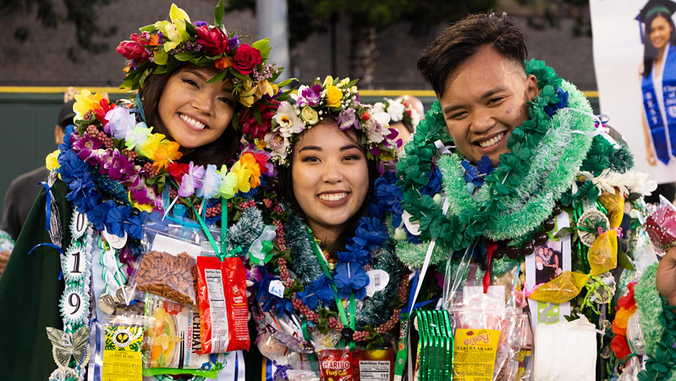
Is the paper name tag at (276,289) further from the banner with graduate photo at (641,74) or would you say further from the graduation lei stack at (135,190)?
the banner with graduate photo at (641,74)

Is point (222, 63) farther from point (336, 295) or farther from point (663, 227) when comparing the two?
point (663, 227)

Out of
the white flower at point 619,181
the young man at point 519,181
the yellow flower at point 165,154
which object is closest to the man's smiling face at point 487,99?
the young man at point 519,181

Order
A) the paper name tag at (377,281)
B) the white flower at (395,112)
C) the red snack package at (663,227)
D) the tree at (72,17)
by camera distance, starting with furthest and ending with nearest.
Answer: the tree at (72,17)
the white flower at (395,112)
the paper name tag at (377,281)
the red snack package at (663,227)

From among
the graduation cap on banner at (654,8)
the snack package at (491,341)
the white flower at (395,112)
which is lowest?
the snack package at (491,341)

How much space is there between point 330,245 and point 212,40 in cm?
104

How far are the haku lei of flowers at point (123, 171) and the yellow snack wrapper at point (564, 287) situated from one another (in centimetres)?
129

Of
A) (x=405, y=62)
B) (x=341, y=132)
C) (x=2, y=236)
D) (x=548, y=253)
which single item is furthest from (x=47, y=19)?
(x=548, y=253)

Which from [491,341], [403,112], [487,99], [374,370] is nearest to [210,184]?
[374,370]

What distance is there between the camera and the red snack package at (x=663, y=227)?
7.99 ft

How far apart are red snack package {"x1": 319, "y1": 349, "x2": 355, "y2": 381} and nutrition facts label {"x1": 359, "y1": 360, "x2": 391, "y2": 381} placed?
0.05 metres

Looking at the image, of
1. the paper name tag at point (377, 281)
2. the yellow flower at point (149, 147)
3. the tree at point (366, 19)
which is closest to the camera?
the yellow flower at point (149, 147)

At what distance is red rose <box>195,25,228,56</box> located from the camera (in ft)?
10.6

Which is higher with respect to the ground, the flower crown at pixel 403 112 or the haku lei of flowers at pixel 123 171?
the flower crown at pixel 403 112

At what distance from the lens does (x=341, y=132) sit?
3398mm
